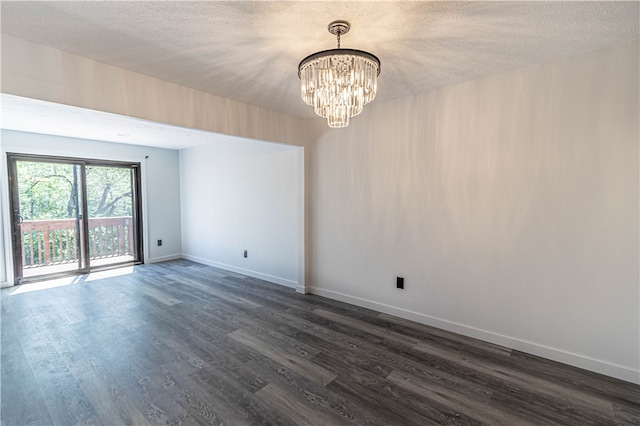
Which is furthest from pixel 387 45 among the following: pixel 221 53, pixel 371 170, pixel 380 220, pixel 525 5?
pixel 380 220

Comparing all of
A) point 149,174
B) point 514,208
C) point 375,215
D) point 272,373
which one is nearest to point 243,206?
point 149,174

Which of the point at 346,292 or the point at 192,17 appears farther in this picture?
the point at 346,292

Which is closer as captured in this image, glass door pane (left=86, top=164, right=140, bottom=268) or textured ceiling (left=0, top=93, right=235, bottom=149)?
textured ceiling (left=0, top=93, right=235, bottom=149)

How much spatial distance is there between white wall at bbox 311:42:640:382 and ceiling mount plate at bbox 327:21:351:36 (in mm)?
1444

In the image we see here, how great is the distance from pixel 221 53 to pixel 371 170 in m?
1.91

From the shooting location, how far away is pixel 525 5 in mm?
1521

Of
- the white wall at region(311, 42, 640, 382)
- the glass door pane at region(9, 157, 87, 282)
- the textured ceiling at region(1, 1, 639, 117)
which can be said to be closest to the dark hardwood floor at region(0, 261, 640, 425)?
the white wall at region(311, 42, 640, 382)

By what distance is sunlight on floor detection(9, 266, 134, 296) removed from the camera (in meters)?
4.08

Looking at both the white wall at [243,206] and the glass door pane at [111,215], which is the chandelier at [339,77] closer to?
the white wall at [243,206]

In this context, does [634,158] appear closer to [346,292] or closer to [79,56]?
[346,292]

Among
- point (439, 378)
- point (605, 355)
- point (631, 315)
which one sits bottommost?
point (439, 378)

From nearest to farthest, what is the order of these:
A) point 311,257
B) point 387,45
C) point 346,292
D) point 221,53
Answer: point 387,45
point 221,53
point 346,292
point 311,257

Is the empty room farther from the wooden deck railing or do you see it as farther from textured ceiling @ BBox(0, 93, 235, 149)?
the wooden deck railing

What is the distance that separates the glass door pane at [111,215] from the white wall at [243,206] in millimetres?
949
